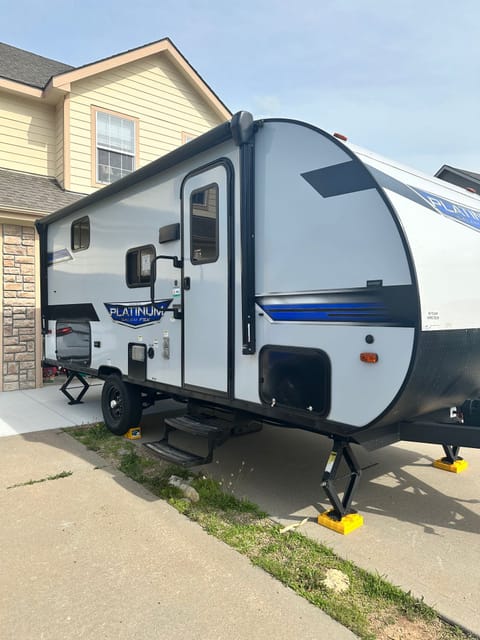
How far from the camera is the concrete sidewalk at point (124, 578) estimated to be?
2.47 meters

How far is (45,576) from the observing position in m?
2.93

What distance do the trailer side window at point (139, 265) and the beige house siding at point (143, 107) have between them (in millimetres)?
5337

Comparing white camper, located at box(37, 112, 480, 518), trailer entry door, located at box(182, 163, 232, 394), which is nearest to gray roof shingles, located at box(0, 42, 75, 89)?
white camper, located at box(37, 112, 480, 518)

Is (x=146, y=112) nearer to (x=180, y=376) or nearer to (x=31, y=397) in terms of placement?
(x=31, y=397)

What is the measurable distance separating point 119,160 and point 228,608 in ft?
32.8

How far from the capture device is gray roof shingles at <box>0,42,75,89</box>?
10270mm

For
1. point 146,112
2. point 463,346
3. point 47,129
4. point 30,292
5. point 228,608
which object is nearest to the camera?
point 228,608

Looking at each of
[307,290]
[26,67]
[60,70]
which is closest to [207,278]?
[307,290]

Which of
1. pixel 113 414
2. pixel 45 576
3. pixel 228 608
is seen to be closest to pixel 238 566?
pixel 228 608

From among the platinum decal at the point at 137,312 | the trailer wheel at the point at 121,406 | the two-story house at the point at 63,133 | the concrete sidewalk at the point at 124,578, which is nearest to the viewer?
the concrete sidewalk at the point at 124,578

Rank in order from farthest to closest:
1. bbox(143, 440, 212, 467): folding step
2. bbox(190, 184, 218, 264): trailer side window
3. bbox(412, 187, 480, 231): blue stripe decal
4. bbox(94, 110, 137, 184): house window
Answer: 1. bbox(94, 110, 137, 184): house window
2. bbox(190, 184, 218, 264): trailer side window
3. bbox(143, 440, 212, 467): folding step
4. bbox(412, 187, 480, 231): blue stripe decal

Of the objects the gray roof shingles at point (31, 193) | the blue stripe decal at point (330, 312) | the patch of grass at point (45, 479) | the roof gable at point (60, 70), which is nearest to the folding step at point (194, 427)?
the patch of grass at point (45, 479)

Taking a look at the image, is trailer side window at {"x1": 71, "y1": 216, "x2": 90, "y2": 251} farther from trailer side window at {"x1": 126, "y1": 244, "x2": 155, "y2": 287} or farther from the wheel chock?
the wheel chock

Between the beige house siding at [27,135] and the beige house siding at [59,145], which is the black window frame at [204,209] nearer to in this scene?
the beige house siding at [59,145]
